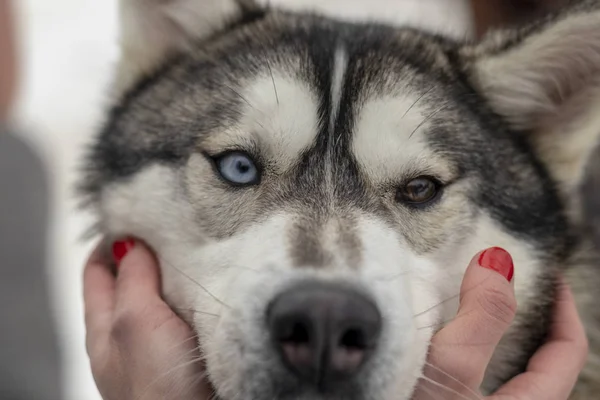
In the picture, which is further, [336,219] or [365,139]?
[365,139]

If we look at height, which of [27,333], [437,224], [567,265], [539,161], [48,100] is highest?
[48,100]

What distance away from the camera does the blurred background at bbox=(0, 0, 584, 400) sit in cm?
249

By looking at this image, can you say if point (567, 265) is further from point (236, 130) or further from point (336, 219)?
point (236, 130)

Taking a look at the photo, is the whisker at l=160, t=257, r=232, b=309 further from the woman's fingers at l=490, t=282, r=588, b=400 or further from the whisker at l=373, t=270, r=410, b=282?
the woman's fingers at l=490, t=282, r=588, b=400

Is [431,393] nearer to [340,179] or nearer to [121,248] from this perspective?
[340,179]

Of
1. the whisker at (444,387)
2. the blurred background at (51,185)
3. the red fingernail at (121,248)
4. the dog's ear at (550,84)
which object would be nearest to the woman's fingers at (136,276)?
the red fingernail at (121,248)

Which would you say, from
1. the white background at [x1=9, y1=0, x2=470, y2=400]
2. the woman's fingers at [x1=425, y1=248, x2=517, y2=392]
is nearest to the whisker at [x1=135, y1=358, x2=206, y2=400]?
the woman's fingers at [x1=425, y1=248, x2=517, y2=392]

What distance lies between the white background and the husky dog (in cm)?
141

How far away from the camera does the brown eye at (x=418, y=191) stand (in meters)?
1.59

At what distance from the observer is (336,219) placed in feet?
4.63

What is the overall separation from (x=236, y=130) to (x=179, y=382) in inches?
25.5

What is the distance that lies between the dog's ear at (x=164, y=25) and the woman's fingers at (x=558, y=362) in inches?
52.5

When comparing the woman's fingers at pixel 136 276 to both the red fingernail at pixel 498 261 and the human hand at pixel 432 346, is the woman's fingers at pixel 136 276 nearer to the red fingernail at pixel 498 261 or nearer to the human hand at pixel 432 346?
the human hand at pixel 432 346

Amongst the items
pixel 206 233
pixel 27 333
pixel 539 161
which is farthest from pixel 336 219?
pixel 27 333
